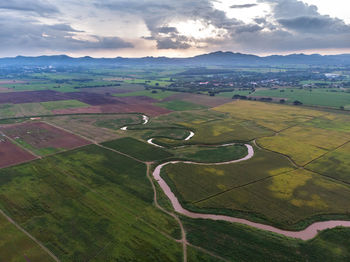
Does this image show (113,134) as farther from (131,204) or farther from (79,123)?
(131,204)

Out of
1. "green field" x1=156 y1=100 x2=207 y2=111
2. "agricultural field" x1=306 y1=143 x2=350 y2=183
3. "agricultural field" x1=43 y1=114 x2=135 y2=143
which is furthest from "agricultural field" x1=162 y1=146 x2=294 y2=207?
"green field" x1=156 y1=100 x2=207 y2=111

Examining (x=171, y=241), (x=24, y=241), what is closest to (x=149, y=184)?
(x=171, y=241)

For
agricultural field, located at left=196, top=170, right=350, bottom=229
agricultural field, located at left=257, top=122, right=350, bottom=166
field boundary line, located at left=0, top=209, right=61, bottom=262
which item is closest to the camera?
field boundary line, located at left=0, top=209, right=61, bottom=262

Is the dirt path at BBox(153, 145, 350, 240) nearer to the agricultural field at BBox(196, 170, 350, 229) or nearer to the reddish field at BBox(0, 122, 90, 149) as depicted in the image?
the agricultural field at BBox(196, 170, 350, 229)

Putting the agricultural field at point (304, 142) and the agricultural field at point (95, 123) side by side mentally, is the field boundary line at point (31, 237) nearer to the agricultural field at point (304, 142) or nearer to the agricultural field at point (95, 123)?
the agricultural field at point (95, 123)

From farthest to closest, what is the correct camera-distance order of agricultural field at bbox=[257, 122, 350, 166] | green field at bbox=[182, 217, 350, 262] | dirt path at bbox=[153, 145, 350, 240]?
agricultural field at bbox=[257, 122, 350, 166]
dirt path at bbox=[153, 145, 350, 240]
green field at bbox=[182, 217, 350, 262]

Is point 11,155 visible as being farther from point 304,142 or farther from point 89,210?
point 304,142
